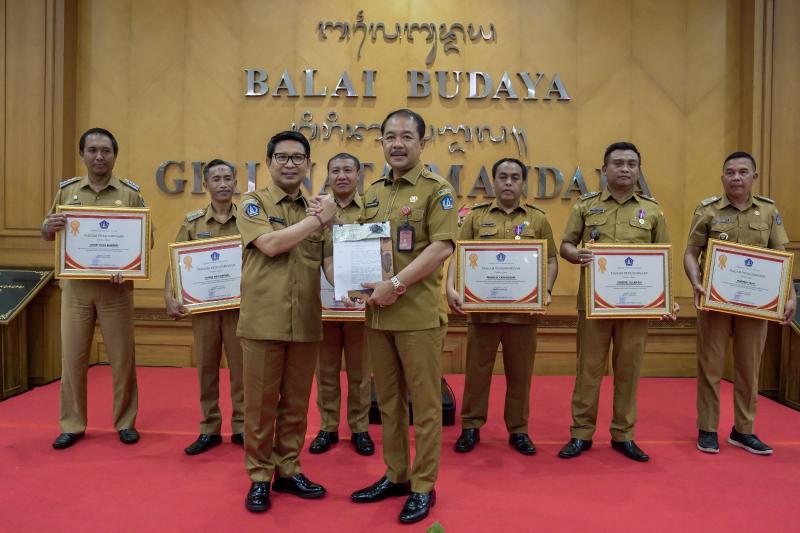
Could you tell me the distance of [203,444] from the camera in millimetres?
3252

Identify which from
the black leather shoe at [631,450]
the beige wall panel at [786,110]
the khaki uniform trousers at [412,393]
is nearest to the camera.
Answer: the khaki uniform trousers at [412,393]

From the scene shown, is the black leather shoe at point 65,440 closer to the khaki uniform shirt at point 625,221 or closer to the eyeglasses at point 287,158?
the eyeglasses at point 287,158

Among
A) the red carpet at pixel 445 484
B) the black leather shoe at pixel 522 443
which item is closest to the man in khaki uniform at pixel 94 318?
the red carpet at pixel 445 484

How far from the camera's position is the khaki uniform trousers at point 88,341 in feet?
11.2

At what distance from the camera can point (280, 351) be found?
2.50m

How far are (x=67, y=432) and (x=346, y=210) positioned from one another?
211cm

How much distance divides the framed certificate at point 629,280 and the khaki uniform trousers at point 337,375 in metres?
1.39

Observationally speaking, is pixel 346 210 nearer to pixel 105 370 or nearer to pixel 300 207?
pixel 300 207

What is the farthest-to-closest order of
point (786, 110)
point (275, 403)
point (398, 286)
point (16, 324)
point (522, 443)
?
point (786, 110) < point (16, 324) < point (522, 443) < point (275, 403) < point (398, 286)

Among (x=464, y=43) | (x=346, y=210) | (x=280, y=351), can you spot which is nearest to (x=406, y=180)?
(x=280, y=351)

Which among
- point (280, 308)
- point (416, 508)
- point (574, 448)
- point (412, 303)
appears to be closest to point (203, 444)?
point (280, 308)

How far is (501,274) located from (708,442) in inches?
62.0

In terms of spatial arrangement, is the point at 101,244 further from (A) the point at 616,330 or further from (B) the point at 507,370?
(A) the point at 616,330

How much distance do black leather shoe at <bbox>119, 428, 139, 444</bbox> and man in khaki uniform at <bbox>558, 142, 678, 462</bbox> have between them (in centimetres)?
250
